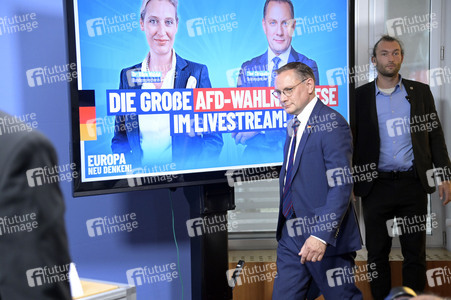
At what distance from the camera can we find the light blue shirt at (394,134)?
12.4 feet

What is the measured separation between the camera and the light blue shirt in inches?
149

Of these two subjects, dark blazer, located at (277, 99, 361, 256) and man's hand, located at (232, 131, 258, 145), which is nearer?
dark blazer, located at (277, 99, 361, 256)

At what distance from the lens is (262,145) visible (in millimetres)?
3297

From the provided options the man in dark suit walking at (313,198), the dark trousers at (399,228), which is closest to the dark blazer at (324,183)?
the man in dark suit walking at (313,198)

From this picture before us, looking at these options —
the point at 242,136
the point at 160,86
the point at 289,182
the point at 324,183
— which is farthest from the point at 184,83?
the point at 324,183

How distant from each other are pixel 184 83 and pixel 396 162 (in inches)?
63.5

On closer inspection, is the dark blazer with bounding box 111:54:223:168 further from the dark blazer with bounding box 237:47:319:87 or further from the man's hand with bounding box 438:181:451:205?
the man's hand with bounding box 438:181:451:205

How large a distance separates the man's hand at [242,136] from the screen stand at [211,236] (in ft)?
0.83

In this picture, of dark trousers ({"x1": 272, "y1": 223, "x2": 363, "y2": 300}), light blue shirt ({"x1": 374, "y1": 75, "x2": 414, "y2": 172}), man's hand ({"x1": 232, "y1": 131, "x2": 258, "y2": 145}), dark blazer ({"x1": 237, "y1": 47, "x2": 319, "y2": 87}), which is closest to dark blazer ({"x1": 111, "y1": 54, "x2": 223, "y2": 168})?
man's hand ({"x1": 232, "y1": 131, "x2": 258, "y2": 145})

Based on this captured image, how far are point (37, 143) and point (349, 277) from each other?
2.28 m

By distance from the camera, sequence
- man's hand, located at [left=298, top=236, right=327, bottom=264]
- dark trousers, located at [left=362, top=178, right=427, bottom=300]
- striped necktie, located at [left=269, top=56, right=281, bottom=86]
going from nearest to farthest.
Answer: man's hand, located at [left=298, top=236, right=327, bottom=264], striped necktie, located at [left=269, top=56, right=281, bottom=86], dark trousers, located at [left=362, top=178, right=427, bottom=300]

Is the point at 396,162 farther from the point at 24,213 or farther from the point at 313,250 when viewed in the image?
the point at 24,213

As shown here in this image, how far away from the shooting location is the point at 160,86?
290cm

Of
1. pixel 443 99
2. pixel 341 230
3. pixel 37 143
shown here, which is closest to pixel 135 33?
pixel 341 230
